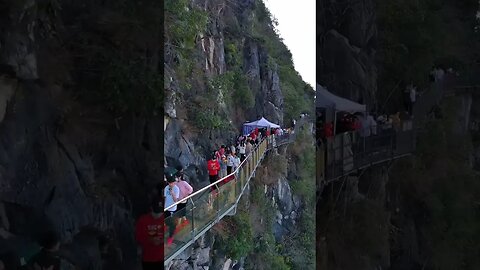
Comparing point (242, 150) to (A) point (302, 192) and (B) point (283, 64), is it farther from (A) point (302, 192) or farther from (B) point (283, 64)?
(B) point (283, 64)

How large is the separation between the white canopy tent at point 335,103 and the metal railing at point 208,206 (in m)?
0.99

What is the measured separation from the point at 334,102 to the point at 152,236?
61 centimetres

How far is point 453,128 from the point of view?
1.22 meters

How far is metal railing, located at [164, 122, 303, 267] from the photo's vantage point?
316cm

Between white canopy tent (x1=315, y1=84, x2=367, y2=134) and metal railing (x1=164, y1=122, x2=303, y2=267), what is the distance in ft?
3.23

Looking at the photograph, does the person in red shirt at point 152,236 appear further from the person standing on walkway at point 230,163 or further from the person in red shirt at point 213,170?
the person standing on walkway at point 230,163

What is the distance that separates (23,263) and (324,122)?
87cm

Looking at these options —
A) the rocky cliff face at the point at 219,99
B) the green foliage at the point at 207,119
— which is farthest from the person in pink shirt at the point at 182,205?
the green foliage at the point at 207,119

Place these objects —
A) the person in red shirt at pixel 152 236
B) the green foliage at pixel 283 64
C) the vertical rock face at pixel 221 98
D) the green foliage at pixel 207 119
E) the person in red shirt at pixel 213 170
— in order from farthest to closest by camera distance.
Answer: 1. the green foliage at pixel 283 64
2. the green foliage at pixel 207 119
3. the vertical rock face at pixel 221 98
4. the person in red shirt at pixel 213 170
5. the person in red shirt at pixel 152 236

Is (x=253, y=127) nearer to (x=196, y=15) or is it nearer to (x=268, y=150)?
(x=268, y=150)

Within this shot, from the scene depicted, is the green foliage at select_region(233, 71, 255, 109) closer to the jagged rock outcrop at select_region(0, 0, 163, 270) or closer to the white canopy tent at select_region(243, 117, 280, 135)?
the white canopy tent at select_region(243, 117, 280, 135)

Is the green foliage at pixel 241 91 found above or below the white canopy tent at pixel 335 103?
above

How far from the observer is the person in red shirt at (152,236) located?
1.32 meters

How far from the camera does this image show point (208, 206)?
4348 mm
